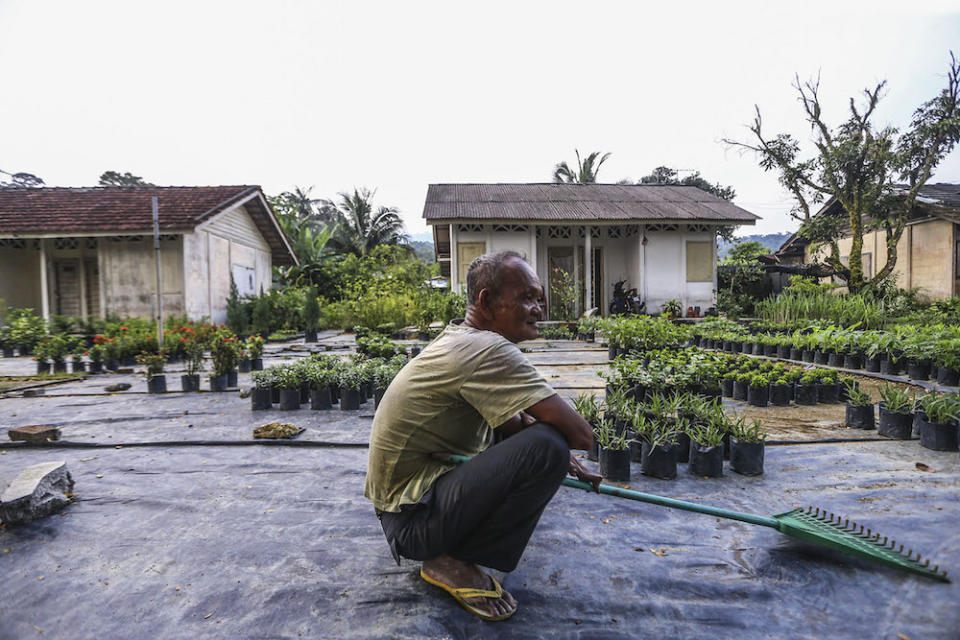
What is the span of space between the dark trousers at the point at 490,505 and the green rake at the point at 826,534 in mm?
158

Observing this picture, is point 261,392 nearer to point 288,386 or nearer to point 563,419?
point 288,386

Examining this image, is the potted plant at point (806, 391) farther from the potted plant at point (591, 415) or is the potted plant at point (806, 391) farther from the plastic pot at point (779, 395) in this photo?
the potted plant at point (591, 415)

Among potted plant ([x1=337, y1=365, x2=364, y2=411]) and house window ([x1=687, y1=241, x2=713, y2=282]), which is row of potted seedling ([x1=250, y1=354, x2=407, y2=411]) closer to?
potted plant ([x1=337, y1=365, x2=364, y2=411])

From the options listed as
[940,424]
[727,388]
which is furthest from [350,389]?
[940,424]

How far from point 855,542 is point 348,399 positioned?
3938 millimetres

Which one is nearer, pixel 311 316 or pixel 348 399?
pixel 348 399

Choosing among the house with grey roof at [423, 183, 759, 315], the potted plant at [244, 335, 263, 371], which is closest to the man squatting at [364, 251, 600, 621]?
the potted plant at [244, 335, 263, 371]

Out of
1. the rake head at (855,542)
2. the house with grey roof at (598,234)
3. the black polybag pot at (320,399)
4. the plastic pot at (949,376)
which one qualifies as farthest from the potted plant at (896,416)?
the house with grey roof at (598,234)

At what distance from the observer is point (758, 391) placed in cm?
489

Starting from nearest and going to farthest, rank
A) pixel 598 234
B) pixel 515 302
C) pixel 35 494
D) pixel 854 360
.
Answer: pixel 515 302
pixel 35 494
pixel 854 360
pixel 598 234

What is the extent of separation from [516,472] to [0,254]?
18.3m

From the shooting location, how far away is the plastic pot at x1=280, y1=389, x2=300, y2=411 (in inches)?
191

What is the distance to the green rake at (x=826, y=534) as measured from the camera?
6.30 ft

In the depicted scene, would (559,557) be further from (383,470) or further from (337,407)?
(337,407)
